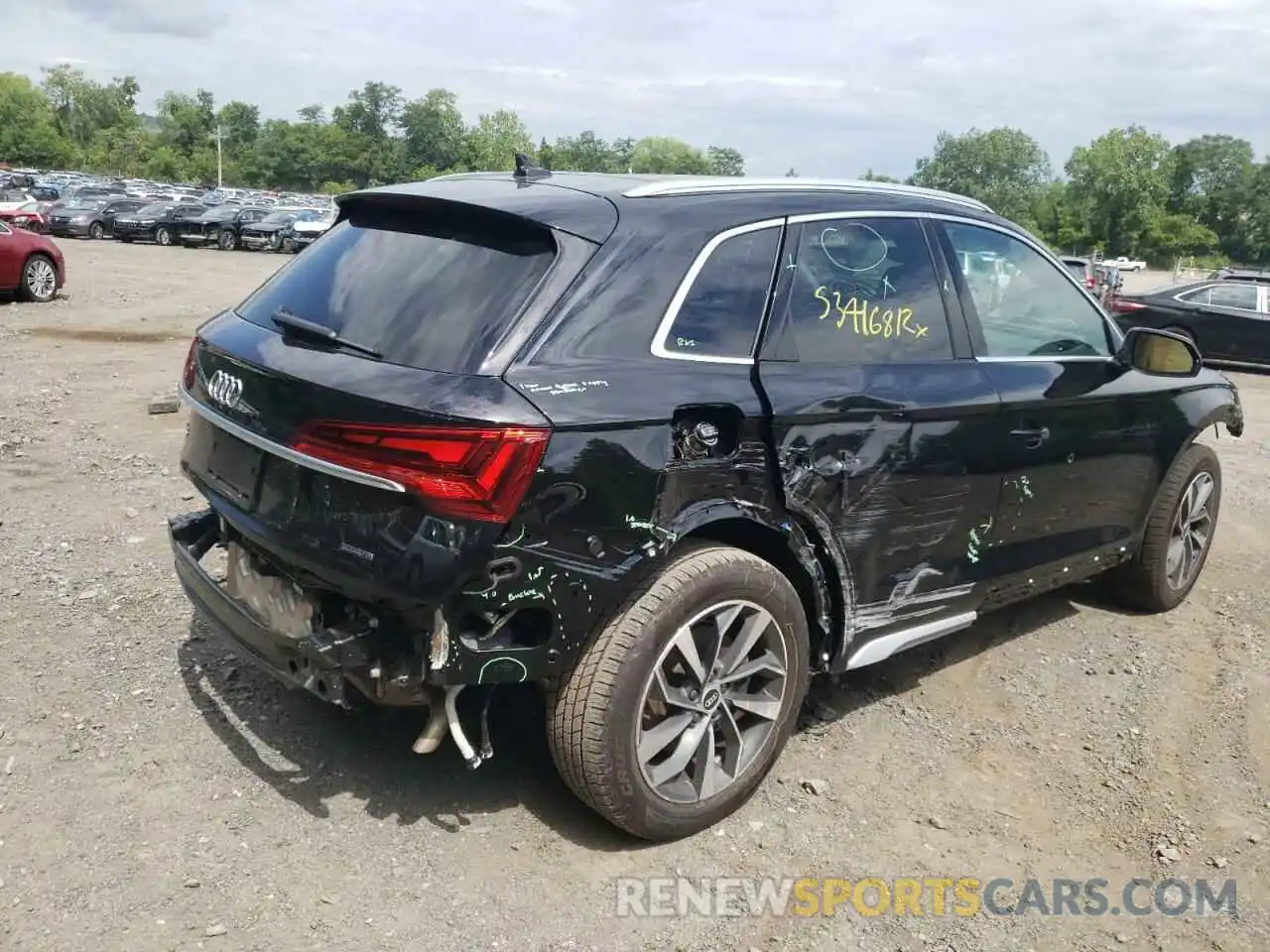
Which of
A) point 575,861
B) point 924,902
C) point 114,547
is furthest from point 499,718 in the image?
point 114,547

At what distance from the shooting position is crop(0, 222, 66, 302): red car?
15055 millimetres

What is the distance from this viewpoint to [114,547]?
5.16 metres

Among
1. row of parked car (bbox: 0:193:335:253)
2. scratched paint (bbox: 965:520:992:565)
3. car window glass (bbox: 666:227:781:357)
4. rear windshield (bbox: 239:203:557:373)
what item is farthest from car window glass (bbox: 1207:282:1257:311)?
row of parked car (bbox: 0:193:335:253)

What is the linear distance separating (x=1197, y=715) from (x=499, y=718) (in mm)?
2775

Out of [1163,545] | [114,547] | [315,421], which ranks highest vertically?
[315,421]

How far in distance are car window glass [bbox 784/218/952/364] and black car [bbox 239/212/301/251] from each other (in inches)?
1286

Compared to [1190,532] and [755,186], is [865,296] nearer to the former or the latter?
[755,186]

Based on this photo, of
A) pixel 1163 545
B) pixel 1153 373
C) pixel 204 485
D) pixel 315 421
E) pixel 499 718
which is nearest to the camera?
pixel 315 421

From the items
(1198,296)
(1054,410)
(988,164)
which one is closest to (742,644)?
(1054,410)

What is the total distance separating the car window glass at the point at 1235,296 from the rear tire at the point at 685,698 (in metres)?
14.9

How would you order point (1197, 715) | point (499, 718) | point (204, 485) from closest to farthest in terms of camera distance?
point (204, 485), point (499, 718), point (1197, 715)

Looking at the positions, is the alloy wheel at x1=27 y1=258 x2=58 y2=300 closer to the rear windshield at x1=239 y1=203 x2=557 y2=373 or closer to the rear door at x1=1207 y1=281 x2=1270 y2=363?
the rear windshield at x1=239 y1=203 x2=557 y2=373

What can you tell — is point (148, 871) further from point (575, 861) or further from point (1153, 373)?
point (1153, 373)

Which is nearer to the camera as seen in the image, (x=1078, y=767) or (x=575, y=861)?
(x=575, y=861)
